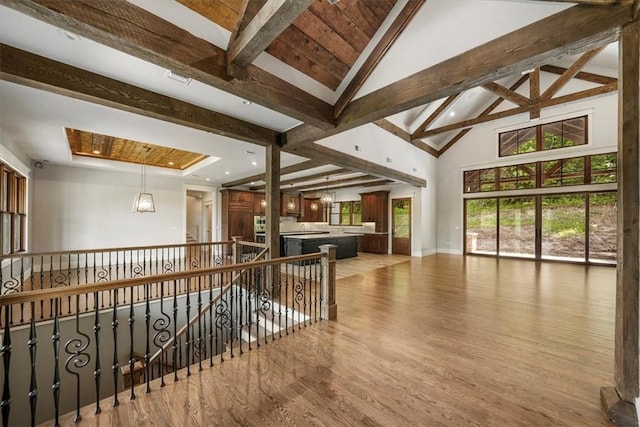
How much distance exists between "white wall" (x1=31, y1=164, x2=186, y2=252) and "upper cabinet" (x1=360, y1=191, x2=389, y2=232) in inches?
272

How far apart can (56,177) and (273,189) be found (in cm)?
626

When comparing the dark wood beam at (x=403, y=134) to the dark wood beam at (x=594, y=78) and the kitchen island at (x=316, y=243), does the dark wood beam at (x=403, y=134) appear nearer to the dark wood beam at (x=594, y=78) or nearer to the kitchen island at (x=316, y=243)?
the kitchen island at (x=316, y=243)

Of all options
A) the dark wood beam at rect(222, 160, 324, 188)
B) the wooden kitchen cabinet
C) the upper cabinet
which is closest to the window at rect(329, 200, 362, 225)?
the upper cabinet

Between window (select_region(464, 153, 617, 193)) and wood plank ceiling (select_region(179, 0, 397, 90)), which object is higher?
wood plank ceiling (select_region(179, 0, 397, 90))

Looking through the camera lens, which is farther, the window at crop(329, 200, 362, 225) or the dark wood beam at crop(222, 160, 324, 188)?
the window at crop(329, 200, 362, 225)

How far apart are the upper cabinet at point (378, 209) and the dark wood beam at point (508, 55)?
23.6 ft

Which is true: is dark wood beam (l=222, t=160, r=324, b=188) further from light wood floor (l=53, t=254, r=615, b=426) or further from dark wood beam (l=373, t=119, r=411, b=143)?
light wood floor (l=53, t=254, r=615, b=426)

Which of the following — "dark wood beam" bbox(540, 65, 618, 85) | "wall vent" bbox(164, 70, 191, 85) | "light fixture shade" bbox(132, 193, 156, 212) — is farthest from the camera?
"dark wood beam" bbox(540, 65, 618, 85)

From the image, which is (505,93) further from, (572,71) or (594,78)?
(594,78)

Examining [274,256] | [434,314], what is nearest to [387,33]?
[274,256]

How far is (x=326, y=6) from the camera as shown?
2.72m

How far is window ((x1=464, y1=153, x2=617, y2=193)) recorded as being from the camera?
697 centimetres

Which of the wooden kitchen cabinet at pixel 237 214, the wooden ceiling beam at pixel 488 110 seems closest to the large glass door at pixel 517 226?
the wooden ceiling beam at pixel 488 110

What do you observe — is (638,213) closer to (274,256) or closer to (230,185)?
(274,256)
